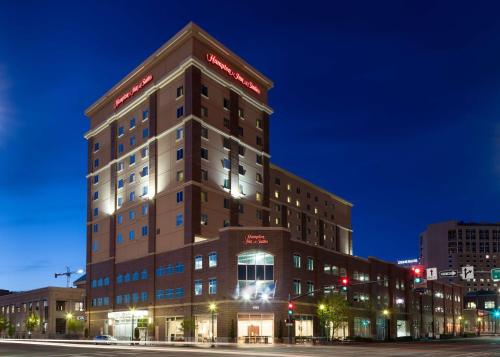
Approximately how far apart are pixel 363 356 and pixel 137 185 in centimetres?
7426

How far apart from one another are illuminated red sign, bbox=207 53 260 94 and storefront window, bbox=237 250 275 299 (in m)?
36.7

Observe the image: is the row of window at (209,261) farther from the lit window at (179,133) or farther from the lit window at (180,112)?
the lit window at (180,112)

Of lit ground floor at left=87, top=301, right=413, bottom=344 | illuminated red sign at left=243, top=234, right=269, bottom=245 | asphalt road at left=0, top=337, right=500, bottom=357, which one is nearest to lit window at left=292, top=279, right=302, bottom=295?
lit ground floor at left=87, top=301, right=413, bottom=344

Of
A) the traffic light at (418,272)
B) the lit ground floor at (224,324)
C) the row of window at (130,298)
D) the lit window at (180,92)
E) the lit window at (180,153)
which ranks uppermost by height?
the lit window at (180,92)

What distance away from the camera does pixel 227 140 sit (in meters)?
113

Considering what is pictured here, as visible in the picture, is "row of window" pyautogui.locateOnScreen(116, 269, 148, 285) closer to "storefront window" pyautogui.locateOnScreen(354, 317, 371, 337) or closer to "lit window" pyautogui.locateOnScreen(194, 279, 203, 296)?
"lit window" pyautogui.locateOnScreen(194, 279, 203, 296)

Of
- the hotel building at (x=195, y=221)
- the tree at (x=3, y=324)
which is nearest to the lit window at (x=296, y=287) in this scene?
the hotel building at (x=195, y=221)

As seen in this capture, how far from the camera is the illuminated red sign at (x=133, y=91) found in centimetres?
11805

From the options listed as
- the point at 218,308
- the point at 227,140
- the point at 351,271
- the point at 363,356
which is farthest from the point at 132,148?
the point at 363,356

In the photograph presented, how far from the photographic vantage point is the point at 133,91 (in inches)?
4820

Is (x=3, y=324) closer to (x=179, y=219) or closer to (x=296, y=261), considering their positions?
(x=179, y=219)

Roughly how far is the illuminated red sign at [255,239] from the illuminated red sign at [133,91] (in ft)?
130

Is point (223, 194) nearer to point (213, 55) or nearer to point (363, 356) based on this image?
point (213, 55)

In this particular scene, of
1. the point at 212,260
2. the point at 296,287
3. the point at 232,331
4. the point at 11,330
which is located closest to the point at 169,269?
the point at 212,260
